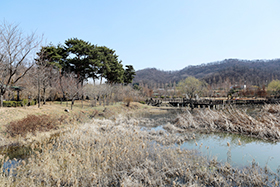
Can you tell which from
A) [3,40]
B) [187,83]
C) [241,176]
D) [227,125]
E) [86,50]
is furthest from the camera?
[187,83]

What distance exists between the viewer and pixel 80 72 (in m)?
30.6

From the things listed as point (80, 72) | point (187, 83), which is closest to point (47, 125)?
point (80, 72)

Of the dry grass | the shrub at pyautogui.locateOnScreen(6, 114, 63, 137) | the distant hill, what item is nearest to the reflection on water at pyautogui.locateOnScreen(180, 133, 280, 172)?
the dry grass

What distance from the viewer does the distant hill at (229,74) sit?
9765 cm

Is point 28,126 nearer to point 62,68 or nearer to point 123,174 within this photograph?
point 123,174

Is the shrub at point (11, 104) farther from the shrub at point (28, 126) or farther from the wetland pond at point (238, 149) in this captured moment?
the wetland pond at point (238, 149)

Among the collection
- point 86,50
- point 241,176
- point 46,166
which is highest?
point 86,50

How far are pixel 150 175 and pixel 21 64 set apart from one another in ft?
51.9

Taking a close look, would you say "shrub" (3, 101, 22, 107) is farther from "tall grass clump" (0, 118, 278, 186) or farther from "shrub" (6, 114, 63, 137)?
"tall grass clump" (0, 118, 278, 186)

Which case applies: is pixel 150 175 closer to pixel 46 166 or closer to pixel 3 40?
pixel 46 166

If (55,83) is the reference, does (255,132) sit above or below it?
below

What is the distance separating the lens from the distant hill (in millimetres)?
97650

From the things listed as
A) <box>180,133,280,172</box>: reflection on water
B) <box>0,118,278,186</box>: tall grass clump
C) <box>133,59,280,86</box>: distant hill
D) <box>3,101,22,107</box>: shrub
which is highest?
<box>133,59,280,86</box>: distant hill

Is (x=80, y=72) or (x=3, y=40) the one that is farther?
(x=80, y=72)
